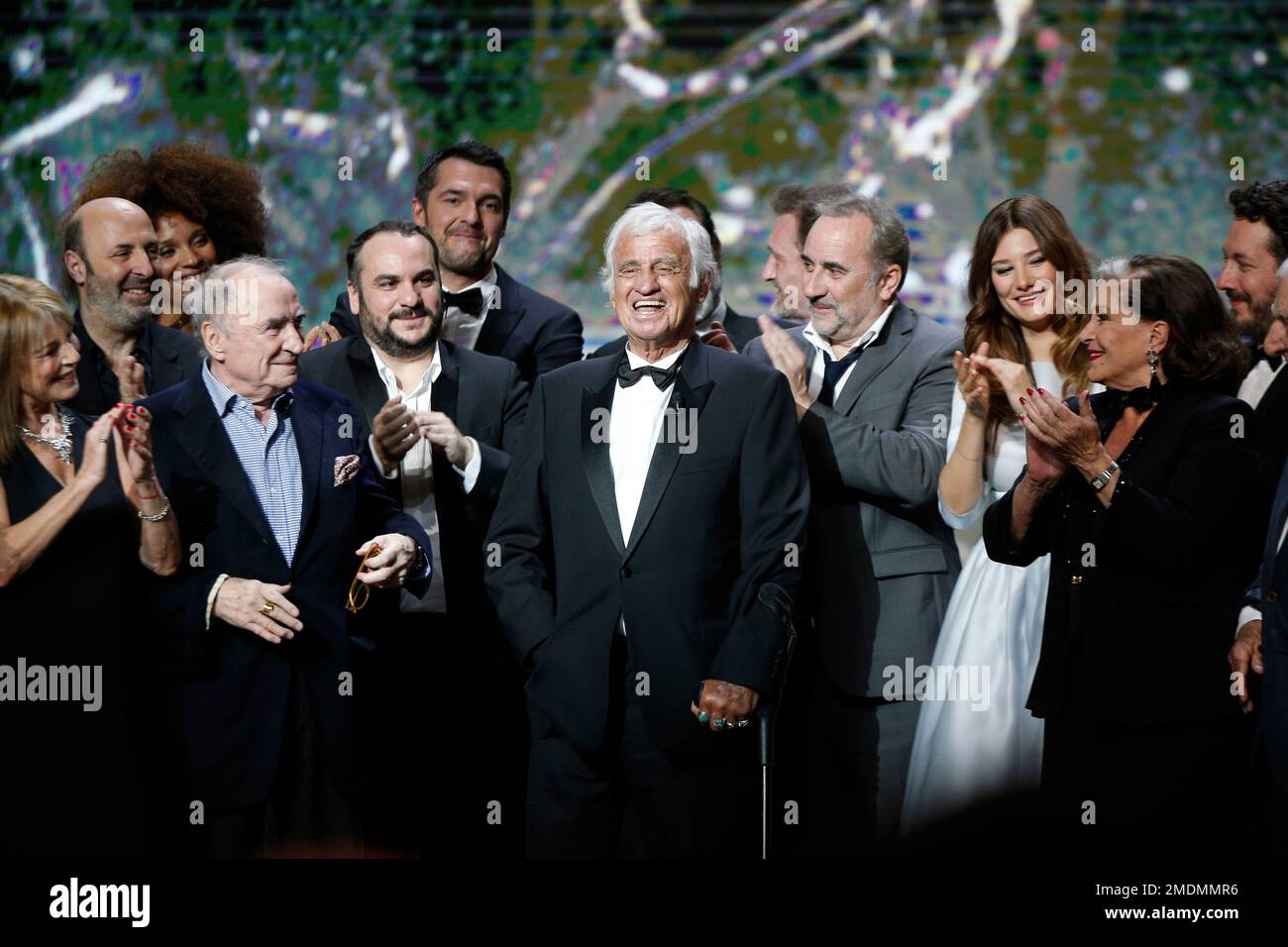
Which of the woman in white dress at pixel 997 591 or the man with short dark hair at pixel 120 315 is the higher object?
the man with short dark hair at pixel 120 315

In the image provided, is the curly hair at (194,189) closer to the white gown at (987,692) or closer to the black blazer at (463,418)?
the black blazer at (463,418)

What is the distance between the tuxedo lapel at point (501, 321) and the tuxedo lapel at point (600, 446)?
1.00 m

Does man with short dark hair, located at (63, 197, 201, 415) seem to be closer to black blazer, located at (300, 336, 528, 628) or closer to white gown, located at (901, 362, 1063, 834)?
black blazer, located at (300, 336, 528, 628)

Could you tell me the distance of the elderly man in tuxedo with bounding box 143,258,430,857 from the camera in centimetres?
347

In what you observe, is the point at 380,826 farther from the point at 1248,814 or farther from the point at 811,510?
the point at 1248,814

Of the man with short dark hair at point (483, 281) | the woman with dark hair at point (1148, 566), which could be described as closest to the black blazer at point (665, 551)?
the woman with dark hair at point (1148, 566)

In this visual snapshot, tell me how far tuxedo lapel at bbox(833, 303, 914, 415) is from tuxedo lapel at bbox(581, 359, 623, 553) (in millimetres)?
679

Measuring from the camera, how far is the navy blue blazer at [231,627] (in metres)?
3.47

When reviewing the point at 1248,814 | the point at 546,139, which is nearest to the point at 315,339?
the point at 1248,814

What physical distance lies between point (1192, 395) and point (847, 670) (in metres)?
1.04

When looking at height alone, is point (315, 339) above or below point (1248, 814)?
above

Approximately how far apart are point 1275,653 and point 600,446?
4.78 feet

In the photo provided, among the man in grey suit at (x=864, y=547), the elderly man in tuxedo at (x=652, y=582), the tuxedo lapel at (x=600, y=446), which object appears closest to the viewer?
the elderly man in tuxedo at (x=652, y=582)

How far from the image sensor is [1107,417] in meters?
3.60
